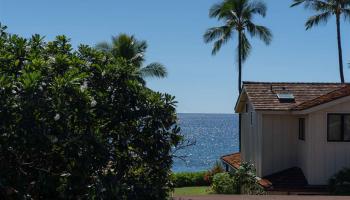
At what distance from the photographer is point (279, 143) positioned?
22562 mm

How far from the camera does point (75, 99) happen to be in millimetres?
7504

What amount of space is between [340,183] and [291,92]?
5.69m

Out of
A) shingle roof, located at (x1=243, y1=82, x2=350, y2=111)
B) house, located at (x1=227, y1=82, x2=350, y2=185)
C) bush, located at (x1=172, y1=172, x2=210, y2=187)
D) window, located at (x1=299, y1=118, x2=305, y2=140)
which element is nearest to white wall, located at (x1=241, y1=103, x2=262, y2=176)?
house, located at (x1=227, y1=82, x2=350, y2=185)

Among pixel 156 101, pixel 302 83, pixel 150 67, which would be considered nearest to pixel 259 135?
Answer: pixel 302 83

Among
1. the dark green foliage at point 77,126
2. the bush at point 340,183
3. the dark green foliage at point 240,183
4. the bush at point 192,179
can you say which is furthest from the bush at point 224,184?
the dark green foliage at point 77,126

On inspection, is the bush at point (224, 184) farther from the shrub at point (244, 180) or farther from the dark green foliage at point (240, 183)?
the shrub at point (244, 180)

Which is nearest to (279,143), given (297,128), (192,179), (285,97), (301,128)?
(297,128)

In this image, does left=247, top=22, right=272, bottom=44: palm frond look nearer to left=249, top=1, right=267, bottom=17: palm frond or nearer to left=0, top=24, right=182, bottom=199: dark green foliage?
left=249, top=1, right=267, bottom=17: palm frond

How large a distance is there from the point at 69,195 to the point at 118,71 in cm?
198

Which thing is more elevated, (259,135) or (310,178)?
(259,135)

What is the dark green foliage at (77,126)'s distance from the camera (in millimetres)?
7246

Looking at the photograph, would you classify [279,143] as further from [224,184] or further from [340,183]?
[340,183]

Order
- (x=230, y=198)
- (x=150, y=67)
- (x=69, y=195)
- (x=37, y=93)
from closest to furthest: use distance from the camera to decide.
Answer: (x=37, y=93) → (x=69, y=195) → (x=230, y=198) → (x=150, y=67)

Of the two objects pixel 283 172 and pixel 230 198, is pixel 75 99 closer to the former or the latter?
pixel 230 198
